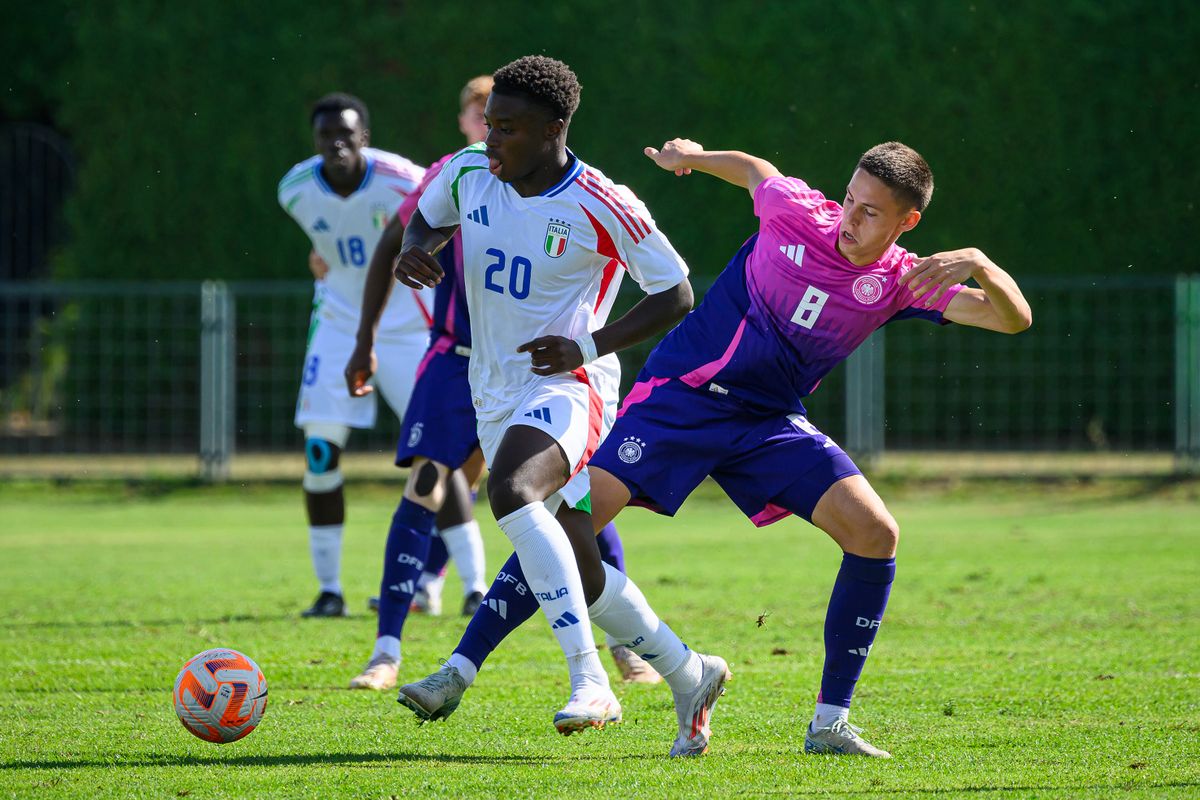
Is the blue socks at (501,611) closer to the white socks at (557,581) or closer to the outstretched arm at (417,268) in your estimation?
the white socks at (557,581)

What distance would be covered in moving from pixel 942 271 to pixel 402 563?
9.00 feet

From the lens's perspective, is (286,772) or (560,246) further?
(560,246)

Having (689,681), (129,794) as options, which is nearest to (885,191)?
(689,681)

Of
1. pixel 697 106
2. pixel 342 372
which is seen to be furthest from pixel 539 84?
pixel 697 106

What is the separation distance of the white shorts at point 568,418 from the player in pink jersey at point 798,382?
71 mm

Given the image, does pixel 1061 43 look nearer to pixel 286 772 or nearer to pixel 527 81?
pixel 527 81

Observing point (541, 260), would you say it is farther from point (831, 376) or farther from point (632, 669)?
point (831, 376)

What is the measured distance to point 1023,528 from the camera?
479 inches

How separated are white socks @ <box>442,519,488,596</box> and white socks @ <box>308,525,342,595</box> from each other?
0.61 meters

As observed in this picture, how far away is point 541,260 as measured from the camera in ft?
16.7

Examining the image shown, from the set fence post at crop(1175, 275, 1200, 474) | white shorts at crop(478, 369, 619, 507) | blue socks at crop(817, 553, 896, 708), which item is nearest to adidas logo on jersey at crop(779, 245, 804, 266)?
white shorts at crop(478, 369, 619, 507)

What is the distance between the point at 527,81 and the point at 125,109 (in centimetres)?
1377

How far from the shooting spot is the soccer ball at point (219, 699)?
483 centimetres

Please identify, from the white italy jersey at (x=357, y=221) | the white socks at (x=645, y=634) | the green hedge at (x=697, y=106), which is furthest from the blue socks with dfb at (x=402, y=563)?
the green hedge at (x=697, y=106)
